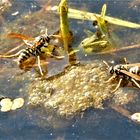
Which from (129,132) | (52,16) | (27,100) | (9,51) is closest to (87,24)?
(52,16)

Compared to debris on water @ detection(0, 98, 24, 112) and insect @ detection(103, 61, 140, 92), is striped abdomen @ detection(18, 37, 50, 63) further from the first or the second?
insect @ detection(103, 61, 140, 92)

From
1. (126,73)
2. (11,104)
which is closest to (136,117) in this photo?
(126,73)

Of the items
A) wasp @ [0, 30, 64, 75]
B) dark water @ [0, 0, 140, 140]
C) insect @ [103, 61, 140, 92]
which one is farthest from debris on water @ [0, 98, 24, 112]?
insect @ [103, 61, 140, 92]

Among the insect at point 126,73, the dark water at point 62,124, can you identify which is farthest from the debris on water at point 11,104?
the insect at point 126,73

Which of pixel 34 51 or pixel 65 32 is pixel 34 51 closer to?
pixel 34 51

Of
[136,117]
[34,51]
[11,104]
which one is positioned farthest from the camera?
[34,51]

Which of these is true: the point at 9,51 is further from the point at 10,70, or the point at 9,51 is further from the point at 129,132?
the point at 129,132
